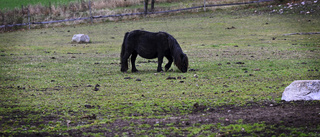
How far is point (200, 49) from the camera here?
1970 centimetres

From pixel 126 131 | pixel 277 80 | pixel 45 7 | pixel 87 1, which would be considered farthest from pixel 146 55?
pixel 87 1

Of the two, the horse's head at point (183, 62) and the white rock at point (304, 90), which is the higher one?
the white rock at point (304, 90)

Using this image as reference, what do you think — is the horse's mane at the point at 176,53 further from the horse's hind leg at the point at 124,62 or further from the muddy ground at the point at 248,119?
the muddy ground at the point at 248,119

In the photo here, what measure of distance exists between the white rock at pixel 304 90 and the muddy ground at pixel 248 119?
0.42ft

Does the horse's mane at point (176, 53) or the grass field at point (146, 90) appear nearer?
the grass field at point (146, 90)

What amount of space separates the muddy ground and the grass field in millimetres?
19

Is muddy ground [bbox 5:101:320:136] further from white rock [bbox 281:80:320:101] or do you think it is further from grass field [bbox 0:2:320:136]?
white rock [bbox 281:80:320:101]

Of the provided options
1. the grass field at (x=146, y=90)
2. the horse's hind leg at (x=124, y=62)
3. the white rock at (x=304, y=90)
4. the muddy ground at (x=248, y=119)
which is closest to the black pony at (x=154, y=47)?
the horse's hind leg at (x=124, y=62)

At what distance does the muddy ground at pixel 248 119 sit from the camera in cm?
562

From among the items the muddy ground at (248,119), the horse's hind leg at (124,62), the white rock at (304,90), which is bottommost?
the horse's hind leg at (124,62)

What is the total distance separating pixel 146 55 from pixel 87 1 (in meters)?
33.7

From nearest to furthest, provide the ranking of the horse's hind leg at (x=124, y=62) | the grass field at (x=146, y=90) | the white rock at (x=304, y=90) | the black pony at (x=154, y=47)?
1. the grass field at (x=146, y=90)
2. the white rock at (x=304, y=90)
3. the black pony at (x=154, y=47)
4. the horse's hind leg at (x=124, y=62)

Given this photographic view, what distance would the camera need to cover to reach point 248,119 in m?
6.23

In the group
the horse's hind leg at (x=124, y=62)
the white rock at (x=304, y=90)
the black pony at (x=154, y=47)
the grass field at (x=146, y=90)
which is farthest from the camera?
the horse's hind leg at (x=124, y=62)
